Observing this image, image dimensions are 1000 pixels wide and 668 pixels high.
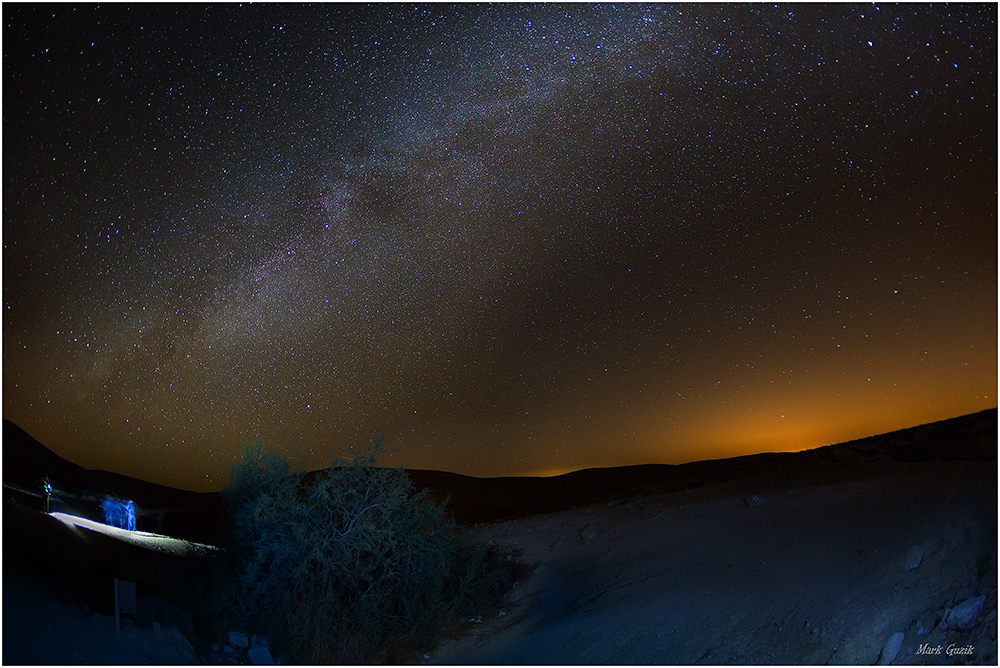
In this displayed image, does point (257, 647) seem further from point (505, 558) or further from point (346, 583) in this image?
point (505, 558)

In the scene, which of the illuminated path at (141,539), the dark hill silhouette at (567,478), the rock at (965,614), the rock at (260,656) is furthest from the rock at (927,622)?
the illuminated path at (141,539)

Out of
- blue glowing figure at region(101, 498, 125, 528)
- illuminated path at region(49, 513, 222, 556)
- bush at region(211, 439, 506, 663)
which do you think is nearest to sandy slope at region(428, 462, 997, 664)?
bush at region(211, 439, 506, 663)

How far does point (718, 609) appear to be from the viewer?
410 inches

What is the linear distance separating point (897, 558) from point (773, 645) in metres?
2.48

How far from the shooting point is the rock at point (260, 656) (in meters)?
10.5

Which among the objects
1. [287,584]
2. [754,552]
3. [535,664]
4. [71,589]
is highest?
[71,589]

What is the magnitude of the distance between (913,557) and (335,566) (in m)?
9.94

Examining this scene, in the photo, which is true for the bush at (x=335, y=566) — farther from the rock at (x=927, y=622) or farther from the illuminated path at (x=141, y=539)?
the rock at (x=927, y=622)

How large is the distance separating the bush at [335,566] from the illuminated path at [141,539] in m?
2.67

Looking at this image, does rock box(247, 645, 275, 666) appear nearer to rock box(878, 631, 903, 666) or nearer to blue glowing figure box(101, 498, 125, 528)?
rock box(878, 631, 903, 666)

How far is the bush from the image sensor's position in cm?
1166

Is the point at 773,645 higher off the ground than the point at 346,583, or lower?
lower

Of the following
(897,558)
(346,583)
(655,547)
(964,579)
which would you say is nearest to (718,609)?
(897,558)

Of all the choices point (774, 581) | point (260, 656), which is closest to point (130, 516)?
point (260, 656)
